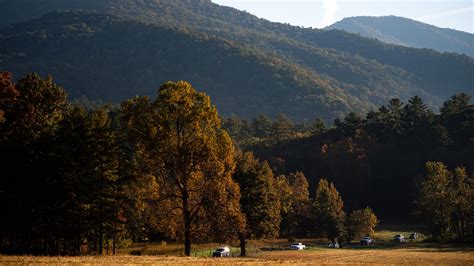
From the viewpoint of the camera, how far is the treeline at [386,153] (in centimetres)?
13925

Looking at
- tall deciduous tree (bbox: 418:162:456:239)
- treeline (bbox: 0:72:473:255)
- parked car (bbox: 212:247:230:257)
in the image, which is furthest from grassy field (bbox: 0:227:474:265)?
tall deciduous tree (bbox: 418:162:456:239)

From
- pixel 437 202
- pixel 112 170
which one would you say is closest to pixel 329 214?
pixel 437 202

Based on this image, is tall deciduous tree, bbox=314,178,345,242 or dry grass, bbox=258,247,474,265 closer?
dry grass, bbox=258,247,474,265

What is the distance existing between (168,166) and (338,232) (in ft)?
180

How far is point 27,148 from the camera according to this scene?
42.4m

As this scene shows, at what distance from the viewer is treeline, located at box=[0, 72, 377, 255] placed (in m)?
37.5

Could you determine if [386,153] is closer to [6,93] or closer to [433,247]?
[433,247]

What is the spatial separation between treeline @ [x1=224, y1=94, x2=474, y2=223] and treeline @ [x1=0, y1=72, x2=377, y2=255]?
338 feet

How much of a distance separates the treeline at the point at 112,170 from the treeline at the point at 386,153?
103m

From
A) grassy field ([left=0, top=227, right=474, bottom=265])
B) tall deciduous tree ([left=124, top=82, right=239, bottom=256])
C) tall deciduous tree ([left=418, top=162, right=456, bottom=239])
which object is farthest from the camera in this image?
tall deciduous tree ([left=418, top=162, right=456, bottom=239])

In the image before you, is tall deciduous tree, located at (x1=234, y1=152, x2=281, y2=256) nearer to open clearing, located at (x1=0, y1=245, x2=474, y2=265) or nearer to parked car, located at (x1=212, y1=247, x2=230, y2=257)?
parked car, located at (x1=212, y1=247, x2=230, y2=257)

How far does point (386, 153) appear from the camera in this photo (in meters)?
151

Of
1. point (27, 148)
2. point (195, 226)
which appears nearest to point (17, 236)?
point (27, 148)

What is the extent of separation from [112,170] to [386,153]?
4757 inches
